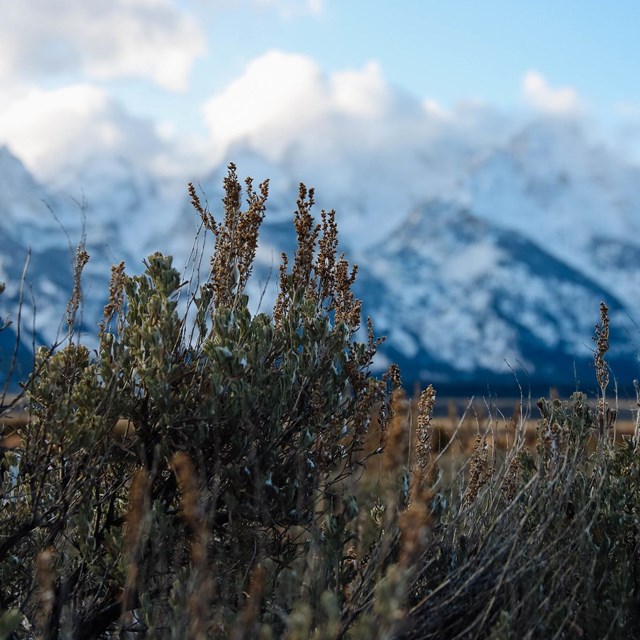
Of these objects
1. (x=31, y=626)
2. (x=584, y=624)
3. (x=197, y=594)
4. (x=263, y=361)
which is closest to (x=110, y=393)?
(x=263, y=361)

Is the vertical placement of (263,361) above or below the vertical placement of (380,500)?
above

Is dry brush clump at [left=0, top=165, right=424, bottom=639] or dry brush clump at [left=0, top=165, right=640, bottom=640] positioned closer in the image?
dry brush clump at [left=0, top=165, right=640, bottom=640]

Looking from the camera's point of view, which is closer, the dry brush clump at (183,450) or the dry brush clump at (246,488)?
the dry brush clump at (246,488)

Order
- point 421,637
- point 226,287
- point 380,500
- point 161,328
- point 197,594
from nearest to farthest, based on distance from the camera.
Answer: point 197,594, point 421,637, point 161,328, point 226,287, point 380,500

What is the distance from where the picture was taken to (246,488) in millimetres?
4363

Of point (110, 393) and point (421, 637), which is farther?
point (110, 393)

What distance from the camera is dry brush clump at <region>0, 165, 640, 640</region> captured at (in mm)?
3951

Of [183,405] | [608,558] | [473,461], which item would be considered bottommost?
[608,558]

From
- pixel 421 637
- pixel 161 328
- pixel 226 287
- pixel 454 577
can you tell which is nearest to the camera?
pixel 421 637

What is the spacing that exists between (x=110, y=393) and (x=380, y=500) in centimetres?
187

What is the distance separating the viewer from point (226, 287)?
4875mm

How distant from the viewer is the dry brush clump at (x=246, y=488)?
395 cm

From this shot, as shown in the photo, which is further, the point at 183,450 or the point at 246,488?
the point at 246,488

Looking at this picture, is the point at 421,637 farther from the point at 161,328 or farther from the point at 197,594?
the point at 161,328
